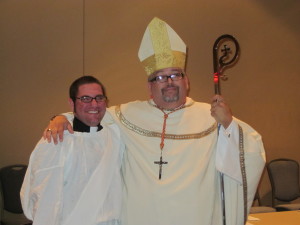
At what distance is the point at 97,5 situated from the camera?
5863 mm

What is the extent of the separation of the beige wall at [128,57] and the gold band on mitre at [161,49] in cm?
307

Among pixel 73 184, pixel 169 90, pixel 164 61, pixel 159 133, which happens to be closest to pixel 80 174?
pixel 73 184

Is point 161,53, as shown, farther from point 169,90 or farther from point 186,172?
point 186,172

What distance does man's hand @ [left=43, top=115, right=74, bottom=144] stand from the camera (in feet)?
8.20

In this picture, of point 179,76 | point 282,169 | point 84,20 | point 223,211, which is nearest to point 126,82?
point 84,20

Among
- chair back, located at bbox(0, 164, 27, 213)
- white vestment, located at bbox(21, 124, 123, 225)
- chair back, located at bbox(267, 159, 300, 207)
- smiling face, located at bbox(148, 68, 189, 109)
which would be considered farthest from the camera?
chair back, located at bbox(267, 159, 300, 207)

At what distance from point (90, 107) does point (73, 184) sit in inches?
21.0

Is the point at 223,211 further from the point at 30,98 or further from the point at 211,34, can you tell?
the point at 211,34

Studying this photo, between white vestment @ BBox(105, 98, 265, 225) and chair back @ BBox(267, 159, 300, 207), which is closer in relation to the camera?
white vestment @ BBox(105, 98, 265, 225)

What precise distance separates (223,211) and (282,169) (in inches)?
152

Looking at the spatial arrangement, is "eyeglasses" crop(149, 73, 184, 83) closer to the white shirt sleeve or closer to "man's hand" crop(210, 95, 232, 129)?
A: "man's hand" crop(210, 95, 232, 129)

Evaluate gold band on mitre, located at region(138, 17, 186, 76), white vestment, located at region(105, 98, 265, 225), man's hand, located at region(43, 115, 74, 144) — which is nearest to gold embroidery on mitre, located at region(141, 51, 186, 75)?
gold band on mitre, located at region(138, 17, 186, 76)

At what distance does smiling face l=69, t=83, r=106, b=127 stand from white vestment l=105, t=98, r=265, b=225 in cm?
27

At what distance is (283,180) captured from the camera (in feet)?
19.6
